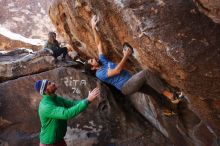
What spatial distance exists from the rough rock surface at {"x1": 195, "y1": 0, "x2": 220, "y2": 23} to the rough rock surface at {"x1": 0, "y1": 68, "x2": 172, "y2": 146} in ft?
17.1

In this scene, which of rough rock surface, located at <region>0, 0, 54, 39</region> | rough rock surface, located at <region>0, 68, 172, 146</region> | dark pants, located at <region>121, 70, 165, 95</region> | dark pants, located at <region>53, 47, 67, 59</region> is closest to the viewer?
dark pants, located at <region>121, 70, 165, 95</region>

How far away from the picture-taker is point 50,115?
6008 millimetres

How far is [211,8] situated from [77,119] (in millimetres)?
5797

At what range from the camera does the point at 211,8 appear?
5590 mm

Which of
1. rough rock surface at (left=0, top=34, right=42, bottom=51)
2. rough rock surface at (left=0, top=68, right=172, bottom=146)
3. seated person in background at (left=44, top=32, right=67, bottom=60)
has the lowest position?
rough rock surface at (left=0, top=34, right=42, bottom=51)

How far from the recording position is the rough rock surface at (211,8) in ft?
17.9

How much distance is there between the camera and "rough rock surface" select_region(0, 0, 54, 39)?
2577 centimetres

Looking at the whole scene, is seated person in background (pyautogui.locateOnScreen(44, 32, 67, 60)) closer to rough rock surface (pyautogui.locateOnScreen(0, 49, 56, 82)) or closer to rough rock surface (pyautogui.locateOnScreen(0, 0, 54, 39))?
rough rock surface (pyautogui.locateOnScreen(0, 49, 56, 82))

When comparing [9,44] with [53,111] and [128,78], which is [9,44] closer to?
[128,78]

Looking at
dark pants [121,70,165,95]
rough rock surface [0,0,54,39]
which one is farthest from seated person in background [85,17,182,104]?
rough rock surface [0,0,54,39]

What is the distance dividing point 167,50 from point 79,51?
6.80 m

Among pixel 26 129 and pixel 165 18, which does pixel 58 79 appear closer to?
pixel 26 129

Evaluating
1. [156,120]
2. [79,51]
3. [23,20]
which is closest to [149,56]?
[156,120]

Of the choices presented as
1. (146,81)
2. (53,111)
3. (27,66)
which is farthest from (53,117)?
(27,66)
